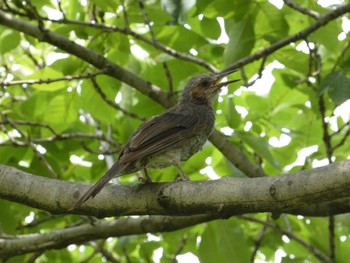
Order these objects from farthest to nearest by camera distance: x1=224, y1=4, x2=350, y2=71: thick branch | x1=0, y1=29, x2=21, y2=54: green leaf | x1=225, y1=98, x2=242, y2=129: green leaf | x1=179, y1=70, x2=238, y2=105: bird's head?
1. x1=179, y1=70, x2=238, y2=105: bird's head
2. x1=0, y1=29, x2=21, y2=54: green leaf
3. x1=225, y1=98, x2=242, y2=129: green leaf
4. x1=224, y1=4, x2=350, y2=71: thick branch

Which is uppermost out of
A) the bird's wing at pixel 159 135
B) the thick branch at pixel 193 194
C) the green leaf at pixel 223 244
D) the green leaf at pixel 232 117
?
the green leaf at pixel 232 117

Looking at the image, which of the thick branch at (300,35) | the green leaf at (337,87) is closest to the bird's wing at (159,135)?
the thick branch at (300,35)

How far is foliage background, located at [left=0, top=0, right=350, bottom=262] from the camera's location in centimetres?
500

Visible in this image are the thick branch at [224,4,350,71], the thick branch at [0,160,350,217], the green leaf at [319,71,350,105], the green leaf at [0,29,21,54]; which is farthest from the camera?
the green leaf at [0,29,21,54]

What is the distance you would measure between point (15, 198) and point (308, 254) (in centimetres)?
310

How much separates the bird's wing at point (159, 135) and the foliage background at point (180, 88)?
345 mm

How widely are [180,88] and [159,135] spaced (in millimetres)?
1294

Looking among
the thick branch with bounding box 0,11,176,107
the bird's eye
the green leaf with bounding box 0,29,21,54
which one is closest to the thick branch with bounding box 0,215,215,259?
the thick branch with bounding box 0,11,176,107

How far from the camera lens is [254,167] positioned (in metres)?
5.04

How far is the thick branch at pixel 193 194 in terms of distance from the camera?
9.52 ft

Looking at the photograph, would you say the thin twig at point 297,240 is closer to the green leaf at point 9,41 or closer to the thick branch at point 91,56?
the thick branch at point 91,56

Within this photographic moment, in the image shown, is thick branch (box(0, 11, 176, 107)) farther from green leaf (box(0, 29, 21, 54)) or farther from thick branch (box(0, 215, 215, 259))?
thick branch (box(0, 215, 215, 259))

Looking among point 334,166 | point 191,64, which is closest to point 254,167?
point 191,64

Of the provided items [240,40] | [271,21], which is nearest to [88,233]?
[240,40]
